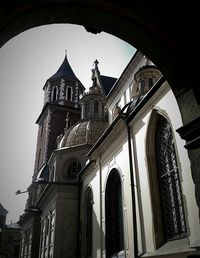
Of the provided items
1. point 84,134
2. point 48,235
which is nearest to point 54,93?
point 84,134

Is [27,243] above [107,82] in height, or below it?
below

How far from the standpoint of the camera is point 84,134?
810 inches

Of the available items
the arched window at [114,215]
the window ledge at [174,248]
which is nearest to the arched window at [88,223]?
the arched window at [114,215]

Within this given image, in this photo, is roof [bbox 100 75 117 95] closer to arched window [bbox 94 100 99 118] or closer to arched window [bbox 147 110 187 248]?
arched window [bbox 94 100 99 118]

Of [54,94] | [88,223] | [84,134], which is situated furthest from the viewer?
[54,94]

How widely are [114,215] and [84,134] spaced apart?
31.3 feet

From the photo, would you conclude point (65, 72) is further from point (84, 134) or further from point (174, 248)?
point (174, 248)

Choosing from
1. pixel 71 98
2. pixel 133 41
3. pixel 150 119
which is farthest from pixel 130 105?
pixel 71 98

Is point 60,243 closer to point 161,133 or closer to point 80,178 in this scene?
point 80,178

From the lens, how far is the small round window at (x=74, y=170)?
64.6ft

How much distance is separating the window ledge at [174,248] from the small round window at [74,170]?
40.6ft

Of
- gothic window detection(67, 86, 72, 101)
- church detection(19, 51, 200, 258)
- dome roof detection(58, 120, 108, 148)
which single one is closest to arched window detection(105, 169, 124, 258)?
church detection(19, 51, 200, 258)

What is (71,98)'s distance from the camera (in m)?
35.2

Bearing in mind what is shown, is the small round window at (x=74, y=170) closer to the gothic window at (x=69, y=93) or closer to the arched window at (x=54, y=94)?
the gothic window at (x=69, y=93)
